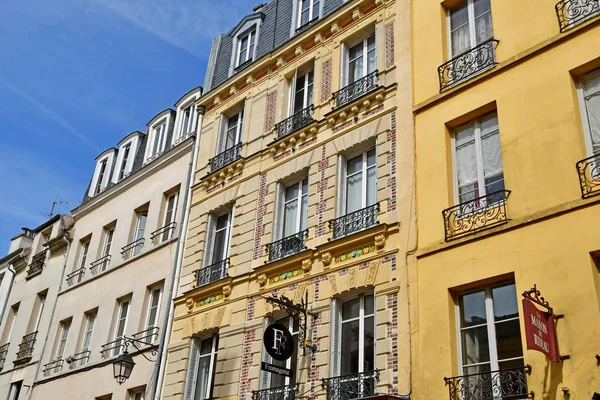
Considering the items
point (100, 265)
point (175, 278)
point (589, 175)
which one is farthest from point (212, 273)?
point (589, 175)

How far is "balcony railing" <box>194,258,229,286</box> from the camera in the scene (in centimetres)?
1498

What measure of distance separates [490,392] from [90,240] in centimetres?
1488

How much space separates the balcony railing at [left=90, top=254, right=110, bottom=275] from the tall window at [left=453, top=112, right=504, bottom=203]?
11578 millimetres

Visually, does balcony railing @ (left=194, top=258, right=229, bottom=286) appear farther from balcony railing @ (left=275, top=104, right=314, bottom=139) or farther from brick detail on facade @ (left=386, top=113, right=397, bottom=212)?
brick detail on facade @ (left=386, top=113, right=397, bottom=212)

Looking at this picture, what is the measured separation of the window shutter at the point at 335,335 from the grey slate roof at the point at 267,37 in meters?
7.11

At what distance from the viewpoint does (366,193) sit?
510 inches

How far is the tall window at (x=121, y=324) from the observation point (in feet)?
56.5

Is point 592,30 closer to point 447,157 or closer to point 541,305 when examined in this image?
point 447,157

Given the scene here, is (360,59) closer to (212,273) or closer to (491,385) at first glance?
(212,273)

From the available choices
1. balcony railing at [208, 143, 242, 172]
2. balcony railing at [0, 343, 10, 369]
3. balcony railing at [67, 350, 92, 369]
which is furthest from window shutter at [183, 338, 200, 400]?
balcony railing at [0, 343, 10, 369]

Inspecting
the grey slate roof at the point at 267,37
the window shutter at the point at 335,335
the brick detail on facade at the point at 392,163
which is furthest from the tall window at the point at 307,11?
the window shutter at the point at 335,335

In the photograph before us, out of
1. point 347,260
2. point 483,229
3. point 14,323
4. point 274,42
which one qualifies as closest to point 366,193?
point 347,260

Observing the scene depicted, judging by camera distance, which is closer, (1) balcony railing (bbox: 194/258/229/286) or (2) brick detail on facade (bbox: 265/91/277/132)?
(1) balcony railing (bbox: 194/258/229/286)

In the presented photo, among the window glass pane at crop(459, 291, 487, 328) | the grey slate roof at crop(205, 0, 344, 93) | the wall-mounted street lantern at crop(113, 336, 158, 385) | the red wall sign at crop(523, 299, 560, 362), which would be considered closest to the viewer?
the red wall sign at crop(523, 299, 560, 362)
